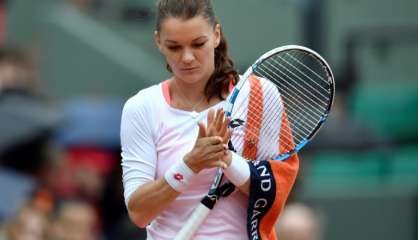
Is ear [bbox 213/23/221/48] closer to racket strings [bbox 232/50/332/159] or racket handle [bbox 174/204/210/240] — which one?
racket strings [bbox 232/50/332/159]

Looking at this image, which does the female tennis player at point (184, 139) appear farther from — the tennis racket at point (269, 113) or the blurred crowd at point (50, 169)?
the blurred crowd at point (50, 169)

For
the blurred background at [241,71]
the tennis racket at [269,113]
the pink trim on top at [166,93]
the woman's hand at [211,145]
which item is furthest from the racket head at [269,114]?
the blurred background at [241,71]

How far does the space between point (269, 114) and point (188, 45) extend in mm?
394

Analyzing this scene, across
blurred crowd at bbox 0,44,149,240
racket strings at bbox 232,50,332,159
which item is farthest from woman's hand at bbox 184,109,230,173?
blurred crowd at bbox 0,44,149,240

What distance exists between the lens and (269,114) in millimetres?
4773

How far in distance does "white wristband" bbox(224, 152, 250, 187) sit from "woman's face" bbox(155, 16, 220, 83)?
1.01 ft

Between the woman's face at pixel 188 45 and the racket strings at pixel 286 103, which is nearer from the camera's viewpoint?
the woman's face at pixel 188 45

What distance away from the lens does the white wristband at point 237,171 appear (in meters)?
4.62

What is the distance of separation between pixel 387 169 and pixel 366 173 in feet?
0.57

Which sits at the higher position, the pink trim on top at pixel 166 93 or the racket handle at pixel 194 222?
the pink trim on top at pixel 166 93

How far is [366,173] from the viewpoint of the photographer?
11.4 m

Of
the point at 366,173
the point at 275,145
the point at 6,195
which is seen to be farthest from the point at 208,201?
the point at 366,173

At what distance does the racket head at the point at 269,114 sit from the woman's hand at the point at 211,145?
0.11 meters

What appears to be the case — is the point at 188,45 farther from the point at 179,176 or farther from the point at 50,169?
the point at 50,169
